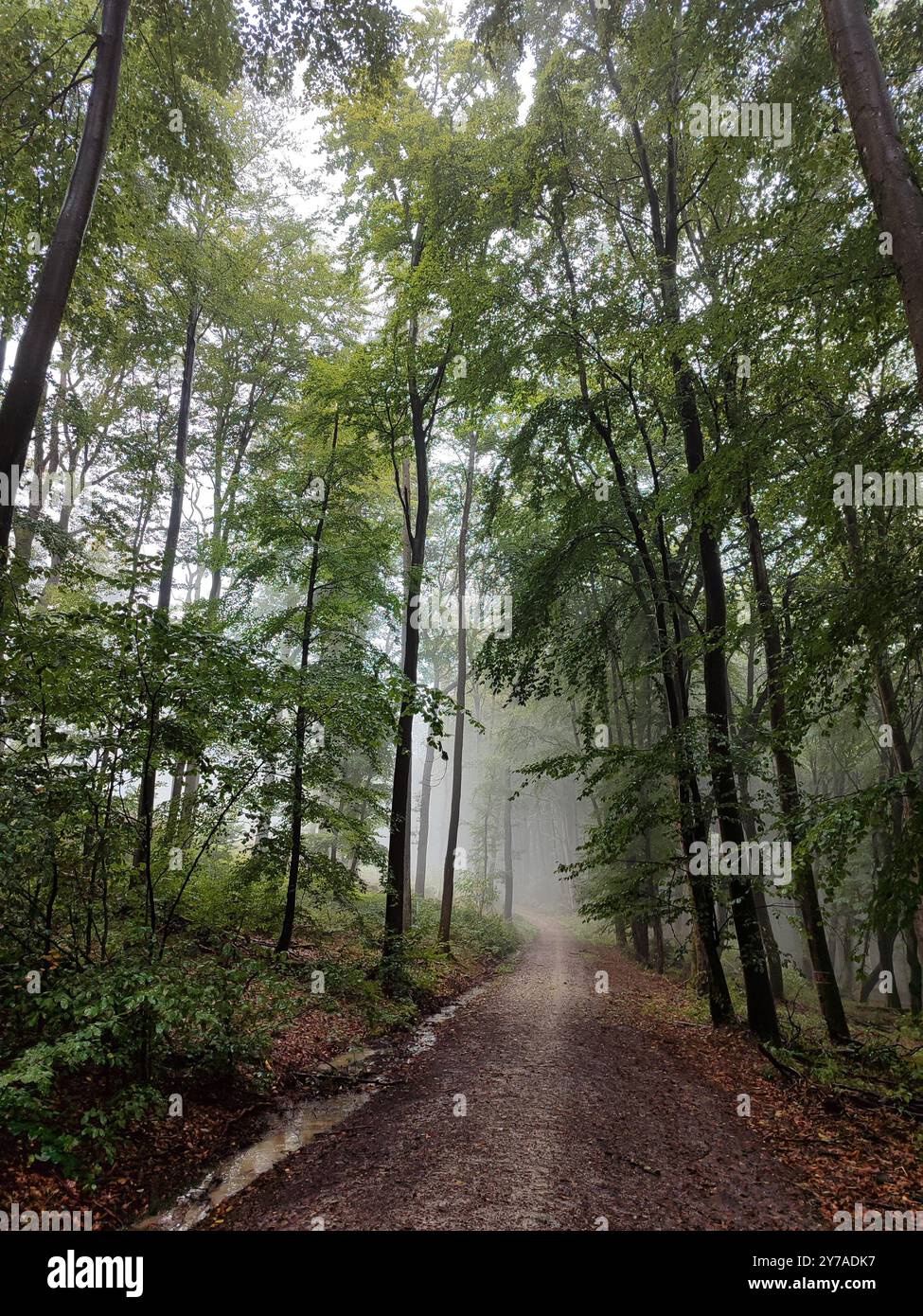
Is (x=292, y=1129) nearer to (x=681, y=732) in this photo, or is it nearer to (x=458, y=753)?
(x=681, y=732)

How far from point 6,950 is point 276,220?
16820mm

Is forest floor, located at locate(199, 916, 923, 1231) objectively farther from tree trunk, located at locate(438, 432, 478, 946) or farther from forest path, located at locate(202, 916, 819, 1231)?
tree trunk, located at locate(438, 432, 478, 946)

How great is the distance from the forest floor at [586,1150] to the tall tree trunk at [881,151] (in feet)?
19.3

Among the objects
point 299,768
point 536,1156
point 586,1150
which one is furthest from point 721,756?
point 299,768

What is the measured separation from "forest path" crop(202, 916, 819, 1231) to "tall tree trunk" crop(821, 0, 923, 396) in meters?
5.89

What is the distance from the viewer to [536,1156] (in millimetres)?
4461

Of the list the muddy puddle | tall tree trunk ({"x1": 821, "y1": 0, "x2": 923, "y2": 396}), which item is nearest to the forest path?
the muddy puddle

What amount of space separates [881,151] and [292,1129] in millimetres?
9162

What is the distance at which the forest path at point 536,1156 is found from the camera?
3.70 m

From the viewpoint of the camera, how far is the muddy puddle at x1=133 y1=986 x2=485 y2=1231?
3811mm

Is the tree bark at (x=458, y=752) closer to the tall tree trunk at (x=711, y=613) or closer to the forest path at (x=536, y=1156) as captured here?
the tall tree trunk at (x=711, y=613)

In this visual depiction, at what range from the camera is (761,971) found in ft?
26.6
